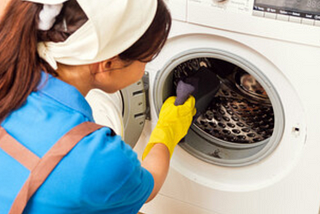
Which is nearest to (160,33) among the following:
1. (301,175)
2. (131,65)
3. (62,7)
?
(131,65)

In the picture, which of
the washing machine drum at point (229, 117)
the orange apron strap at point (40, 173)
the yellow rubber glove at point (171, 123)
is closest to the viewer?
the orange apron strap at point (40, 173)

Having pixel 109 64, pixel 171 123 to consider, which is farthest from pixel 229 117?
pixel 109 64

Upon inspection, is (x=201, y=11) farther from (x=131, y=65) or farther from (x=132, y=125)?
(x=132, y=125)

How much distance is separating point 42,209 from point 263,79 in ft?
1.91

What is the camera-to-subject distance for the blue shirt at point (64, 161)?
80cm

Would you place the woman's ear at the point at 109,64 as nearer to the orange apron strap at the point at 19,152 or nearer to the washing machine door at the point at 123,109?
the orange apron strap at the point at 19,152

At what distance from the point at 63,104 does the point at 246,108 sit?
712 millimetres

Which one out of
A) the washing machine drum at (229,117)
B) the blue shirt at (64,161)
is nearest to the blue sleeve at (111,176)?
the blue shirt at (64,161)

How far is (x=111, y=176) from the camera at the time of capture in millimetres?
821

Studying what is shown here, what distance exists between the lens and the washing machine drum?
4.45 ft

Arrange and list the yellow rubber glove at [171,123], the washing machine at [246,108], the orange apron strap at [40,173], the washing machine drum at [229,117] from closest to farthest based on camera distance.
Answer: the orange apron strap at [40,173]
the washing machine at [246,108]
the yellow rubber glove at [171,123]
the washing machine drum at [229,117]

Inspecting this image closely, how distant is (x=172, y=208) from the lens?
1.51 metres

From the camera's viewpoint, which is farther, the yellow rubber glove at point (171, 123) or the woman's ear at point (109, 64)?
the yellow rubber glove at point (171, 123)

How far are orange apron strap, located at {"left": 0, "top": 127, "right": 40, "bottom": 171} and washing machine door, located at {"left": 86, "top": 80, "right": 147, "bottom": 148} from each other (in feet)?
1.51
